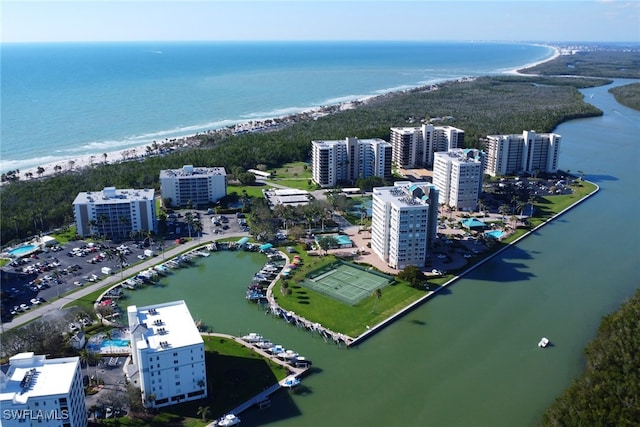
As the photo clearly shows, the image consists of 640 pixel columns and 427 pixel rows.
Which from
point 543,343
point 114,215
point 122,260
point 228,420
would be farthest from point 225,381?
point 114,215

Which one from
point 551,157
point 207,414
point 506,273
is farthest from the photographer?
point 551,157

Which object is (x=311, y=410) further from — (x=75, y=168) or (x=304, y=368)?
(x=75, y=168)

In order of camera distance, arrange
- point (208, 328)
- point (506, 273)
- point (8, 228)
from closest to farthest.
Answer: point (208, 328)
point (506, 273)
point (8, 228)

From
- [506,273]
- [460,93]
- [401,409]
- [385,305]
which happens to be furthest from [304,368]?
[460,93]

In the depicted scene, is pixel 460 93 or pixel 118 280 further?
pixel 460 93

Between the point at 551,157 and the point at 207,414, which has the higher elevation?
the point at 551,157

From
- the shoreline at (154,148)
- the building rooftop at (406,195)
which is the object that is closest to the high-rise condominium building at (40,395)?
the building rooftop at (406,195)

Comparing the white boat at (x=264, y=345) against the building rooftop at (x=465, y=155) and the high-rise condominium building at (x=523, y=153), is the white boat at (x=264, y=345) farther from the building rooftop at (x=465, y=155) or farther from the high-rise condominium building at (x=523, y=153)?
the high-rise condominium building at (x=523, y=153)
